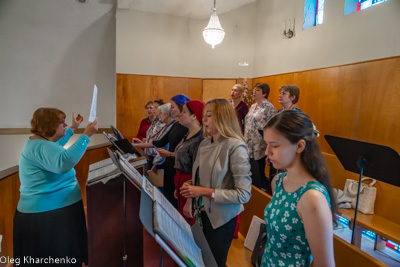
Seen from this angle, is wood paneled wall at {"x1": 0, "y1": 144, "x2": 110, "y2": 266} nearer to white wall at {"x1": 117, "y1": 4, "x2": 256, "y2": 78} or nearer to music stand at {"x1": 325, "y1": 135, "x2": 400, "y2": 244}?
music stand at {"x1": 325, "y1": 135, "x2": 400, "y2": 244}

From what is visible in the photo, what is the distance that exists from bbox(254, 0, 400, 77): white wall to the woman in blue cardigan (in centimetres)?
337

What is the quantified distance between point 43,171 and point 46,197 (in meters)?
0.17

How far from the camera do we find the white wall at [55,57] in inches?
209

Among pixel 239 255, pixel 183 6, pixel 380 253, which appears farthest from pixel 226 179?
pixel 183 6

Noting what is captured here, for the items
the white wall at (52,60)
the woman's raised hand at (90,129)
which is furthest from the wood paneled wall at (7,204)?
the white wall at (52,60)

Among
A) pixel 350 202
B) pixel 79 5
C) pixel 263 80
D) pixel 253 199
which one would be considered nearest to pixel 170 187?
pixel 253 199

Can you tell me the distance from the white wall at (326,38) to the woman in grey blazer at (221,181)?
255cm

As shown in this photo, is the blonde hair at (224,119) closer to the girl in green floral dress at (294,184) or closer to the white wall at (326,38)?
the girl in green floral dress at (294,184)

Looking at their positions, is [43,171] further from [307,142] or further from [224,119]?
[307,142]

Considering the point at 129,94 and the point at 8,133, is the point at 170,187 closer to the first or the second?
the point at 129,94

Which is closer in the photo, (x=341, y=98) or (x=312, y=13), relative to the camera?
(x=341, y=98)

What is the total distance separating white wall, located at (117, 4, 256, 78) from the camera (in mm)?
5172

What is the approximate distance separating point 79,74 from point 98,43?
85 cm

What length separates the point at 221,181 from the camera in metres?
1.36
